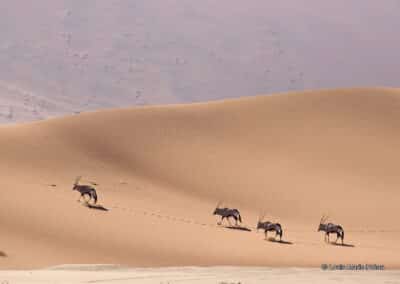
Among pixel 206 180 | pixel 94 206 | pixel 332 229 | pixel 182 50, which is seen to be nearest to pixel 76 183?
pixel 94 206

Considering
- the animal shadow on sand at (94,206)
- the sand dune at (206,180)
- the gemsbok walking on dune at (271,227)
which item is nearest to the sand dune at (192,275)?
the sand dune at (206,180)

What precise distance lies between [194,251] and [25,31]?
107109mm

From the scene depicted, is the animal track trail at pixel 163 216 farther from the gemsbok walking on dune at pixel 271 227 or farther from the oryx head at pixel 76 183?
the gemsbok walking on dune at pixel 271 227

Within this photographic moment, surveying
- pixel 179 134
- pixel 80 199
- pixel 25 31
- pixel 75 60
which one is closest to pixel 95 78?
pixel 75 60

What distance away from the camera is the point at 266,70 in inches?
4715

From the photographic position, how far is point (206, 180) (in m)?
25.2

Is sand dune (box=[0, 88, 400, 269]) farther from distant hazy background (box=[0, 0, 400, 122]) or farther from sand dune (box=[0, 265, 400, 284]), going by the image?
distant hazy background (box=[0, 0, 400, 122])

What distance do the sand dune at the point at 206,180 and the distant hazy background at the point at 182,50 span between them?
65154 mm

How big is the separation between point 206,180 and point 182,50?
330ft

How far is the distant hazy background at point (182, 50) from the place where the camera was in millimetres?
109188

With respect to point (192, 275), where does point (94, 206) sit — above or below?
above

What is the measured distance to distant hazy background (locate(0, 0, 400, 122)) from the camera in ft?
358

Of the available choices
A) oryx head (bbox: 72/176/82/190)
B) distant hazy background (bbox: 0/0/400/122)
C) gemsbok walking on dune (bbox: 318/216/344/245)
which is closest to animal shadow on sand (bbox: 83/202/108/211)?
oryx head (bbox: 72/176/82/190)

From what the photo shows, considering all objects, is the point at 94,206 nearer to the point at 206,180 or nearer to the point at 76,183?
the point at 76,183
